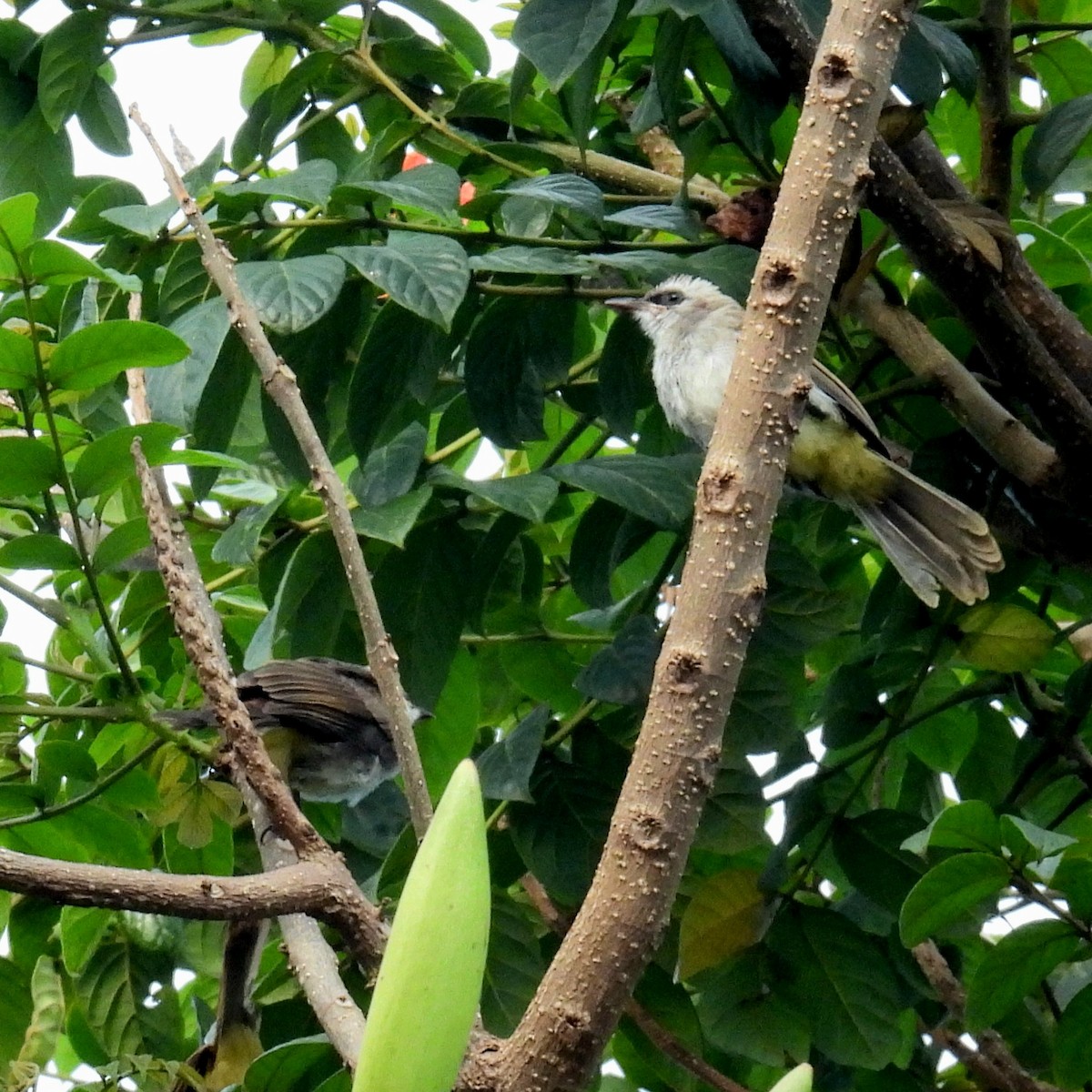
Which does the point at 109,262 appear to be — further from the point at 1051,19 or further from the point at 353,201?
the point at 1051,19

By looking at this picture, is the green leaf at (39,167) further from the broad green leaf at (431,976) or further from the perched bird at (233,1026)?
the broad green leaf at (431,976)

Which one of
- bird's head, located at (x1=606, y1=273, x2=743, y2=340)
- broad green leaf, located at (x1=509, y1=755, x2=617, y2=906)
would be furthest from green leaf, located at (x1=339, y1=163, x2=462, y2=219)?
A: broad green leaf, located at (x1=509, y1=755, x2=617, y2=906)

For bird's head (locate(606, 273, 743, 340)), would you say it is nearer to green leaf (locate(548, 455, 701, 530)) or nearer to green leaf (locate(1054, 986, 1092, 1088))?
green leaf (locate(548, 455, 701, 530))

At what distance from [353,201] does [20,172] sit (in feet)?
2.69

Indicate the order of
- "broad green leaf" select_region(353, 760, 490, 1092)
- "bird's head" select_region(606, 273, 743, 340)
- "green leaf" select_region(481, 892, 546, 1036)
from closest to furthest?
1. "broad green leaf" select_region(353, 760, 490, 1092)
2. "green leaf" select_region(481, 892, 546, 1036)
3. "bird's head" select_region(606, 273, 743, 340)

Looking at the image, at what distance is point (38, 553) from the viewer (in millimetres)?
1613

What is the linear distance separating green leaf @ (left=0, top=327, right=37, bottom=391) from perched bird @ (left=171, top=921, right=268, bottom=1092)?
671 millimetres

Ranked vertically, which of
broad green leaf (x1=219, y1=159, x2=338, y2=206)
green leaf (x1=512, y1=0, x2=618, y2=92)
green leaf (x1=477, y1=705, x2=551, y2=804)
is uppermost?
green leaf (x1=512, y1=0, x2=618, y2=92)

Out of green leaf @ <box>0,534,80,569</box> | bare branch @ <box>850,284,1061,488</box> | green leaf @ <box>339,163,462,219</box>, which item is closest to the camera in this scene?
green leaf @ <box>0,534,80,569</box>

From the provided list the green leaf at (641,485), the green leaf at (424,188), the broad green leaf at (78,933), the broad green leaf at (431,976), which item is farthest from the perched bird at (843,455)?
the broad green leaf at (431,976)

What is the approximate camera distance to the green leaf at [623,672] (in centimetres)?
192

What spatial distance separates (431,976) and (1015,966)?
1246mm

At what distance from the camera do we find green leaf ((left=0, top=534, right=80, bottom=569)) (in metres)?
1.59

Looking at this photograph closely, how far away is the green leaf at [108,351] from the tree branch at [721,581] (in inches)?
25.4
